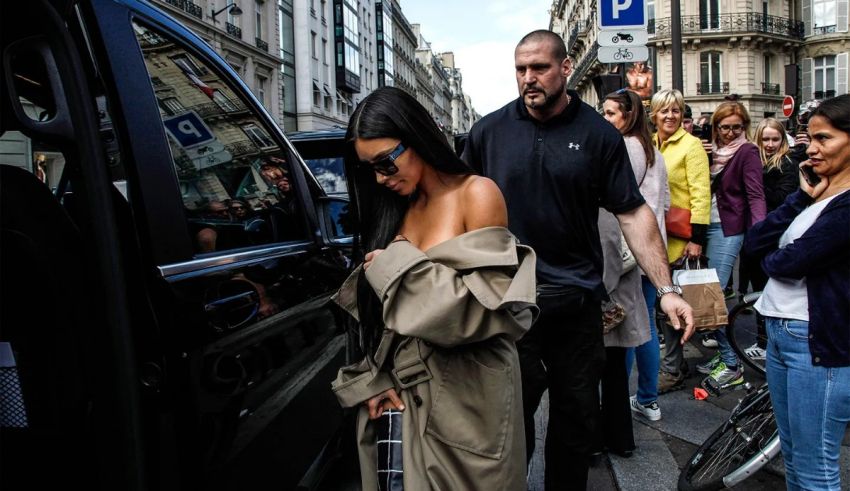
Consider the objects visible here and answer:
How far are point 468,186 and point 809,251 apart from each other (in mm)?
1212

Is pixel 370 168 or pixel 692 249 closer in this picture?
pixel 370 168

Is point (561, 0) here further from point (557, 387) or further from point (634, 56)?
point (557, 387)

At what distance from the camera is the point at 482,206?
180 cm

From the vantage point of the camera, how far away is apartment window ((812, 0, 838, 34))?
38312 mm

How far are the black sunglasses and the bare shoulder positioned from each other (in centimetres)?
21

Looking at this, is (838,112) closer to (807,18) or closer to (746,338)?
(746,338)

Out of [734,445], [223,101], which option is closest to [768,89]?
[734,445]

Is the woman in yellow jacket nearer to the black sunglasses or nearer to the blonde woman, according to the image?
the blonde woman

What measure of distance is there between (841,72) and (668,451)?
4300 cm

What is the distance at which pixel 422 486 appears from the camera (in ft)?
5.51

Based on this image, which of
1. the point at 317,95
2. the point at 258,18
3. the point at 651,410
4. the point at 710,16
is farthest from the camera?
the point at 317,95

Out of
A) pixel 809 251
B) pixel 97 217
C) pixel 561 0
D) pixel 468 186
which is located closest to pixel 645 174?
pixel 809 251

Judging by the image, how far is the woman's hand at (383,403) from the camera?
69.6 inches

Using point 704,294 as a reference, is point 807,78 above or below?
above
